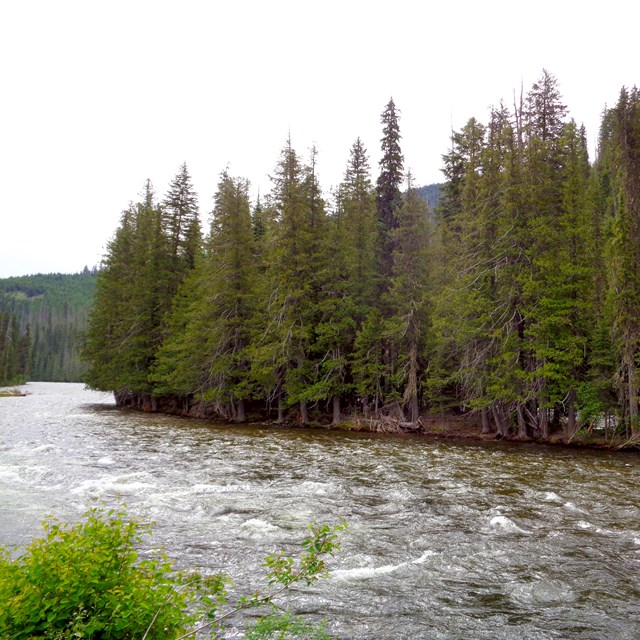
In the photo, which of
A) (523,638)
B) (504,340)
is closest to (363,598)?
(523,638)

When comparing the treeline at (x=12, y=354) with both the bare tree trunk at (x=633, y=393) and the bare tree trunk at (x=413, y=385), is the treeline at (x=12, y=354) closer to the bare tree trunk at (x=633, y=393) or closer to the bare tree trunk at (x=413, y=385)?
the bare tree trunk at (x=413, y=385)

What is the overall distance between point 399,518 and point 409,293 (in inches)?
830

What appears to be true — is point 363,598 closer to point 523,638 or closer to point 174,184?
point 523,638

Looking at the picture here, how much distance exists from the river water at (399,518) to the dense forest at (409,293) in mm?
5383

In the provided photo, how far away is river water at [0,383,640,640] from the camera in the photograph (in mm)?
6953

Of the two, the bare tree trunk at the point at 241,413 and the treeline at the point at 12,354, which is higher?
the treeline at the point at 12,354

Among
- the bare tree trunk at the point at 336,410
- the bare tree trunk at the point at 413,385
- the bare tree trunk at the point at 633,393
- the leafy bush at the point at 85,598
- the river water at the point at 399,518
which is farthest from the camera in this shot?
the bare tree trunk at the point at 336,410

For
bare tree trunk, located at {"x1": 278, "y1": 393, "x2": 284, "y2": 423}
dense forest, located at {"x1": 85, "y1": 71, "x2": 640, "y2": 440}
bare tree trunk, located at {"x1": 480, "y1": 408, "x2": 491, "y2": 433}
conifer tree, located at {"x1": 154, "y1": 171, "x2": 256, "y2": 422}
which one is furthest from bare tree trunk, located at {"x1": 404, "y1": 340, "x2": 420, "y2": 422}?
conifer tree, located at {"x1": 154, "y1": 171, "x2": 256, "y2": 422}

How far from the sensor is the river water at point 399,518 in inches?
274

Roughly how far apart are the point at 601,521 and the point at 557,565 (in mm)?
3390

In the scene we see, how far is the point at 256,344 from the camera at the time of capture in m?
33.5

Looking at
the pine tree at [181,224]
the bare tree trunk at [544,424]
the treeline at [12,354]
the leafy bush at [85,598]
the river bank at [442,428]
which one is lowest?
the river bank at [442,428]

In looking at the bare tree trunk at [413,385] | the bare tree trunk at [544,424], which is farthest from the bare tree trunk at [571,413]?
the bare tree trunk at [413,385]

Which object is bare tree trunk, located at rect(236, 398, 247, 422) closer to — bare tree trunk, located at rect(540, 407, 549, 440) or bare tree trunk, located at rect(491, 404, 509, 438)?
bare tree trunk, located at rect(491, 404, 509, 438)
